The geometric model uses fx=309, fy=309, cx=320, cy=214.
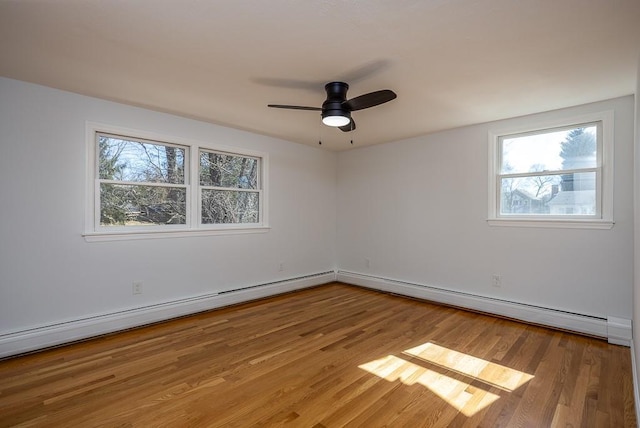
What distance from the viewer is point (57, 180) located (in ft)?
Result: 9.63

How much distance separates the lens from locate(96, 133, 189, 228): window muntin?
3.27 metres

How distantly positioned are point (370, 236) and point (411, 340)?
2.37 m

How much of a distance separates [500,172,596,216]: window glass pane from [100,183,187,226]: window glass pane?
4049 mm

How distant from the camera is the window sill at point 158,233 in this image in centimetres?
315

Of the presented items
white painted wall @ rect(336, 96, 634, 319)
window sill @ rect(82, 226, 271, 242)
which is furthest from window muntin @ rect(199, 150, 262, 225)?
white painted wall @ rect(336, 96, 634, 319)

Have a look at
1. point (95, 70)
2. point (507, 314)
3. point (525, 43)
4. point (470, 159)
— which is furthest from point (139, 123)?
point (507, 314)

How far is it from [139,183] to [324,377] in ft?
9.21

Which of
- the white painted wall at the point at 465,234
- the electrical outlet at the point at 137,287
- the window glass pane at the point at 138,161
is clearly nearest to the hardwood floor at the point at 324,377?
the electrical outlet at the point at 137,287

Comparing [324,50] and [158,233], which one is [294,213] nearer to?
[158,233]

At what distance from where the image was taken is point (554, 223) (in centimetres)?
340

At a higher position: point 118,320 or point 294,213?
point 294,213

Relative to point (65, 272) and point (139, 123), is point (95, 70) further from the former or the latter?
point (65, 272)

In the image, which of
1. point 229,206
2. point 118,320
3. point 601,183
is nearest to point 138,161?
point 229,206

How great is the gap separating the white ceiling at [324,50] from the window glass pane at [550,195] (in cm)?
80
